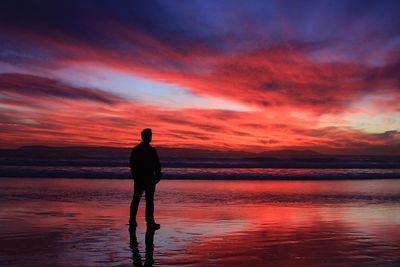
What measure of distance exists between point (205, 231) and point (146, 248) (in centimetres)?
195

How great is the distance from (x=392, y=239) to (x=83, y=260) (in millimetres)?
5118

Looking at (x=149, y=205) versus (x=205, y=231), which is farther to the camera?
(x=149, y=205)

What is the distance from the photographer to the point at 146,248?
23.0ft

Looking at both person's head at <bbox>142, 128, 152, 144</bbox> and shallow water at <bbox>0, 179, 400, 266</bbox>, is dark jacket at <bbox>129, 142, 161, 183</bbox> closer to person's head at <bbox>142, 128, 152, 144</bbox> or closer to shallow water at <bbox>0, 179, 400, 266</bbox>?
person's head at <bbox>142, 128, 152, 144</bbox>

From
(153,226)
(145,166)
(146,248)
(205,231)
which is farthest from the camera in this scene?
(145,166)

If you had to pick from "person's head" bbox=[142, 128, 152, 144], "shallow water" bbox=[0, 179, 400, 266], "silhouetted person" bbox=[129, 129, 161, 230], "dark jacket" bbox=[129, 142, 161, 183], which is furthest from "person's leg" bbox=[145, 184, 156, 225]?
"person's head" bbox=[142, 128, 152, 144]

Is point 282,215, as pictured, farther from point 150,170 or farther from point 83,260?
point 83,260

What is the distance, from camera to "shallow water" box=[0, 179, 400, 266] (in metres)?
6.32

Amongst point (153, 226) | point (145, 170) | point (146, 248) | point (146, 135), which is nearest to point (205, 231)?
point (153, 226)

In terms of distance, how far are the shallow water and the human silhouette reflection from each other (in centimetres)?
2

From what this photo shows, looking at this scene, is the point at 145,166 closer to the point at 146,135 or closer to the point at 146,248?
the point at 146,135

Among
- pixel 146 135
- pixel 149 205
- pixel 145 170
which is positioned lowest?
pixel 149 205

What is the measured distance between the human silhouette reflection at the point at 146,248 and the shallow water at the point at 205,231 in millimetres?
15

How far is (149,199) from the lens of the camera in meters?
9.51
